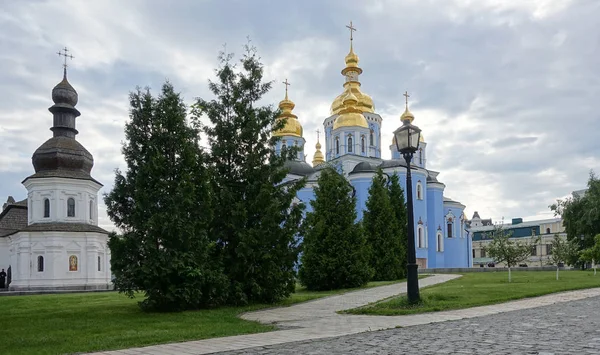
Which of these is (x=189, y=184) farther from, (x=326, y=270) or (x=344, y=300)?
(x=326, y=270)

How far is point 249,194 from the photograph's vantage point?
16984 mm

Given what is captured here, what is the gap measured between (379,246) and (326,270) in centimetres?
620

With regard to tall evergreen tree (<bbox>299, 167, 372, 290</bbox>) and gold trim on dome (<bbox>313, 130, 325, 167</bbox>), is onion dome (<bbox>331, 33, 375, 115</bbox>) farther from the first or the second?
tall evergreen tree (<bbox>299, 167, 372, 290</bbox>)

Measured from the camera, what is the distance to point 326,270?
2333 cm

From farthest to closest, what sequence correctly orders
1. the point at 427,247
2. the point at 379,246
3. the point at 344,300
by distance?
the point at 427,247 < the point at 379,246 < the point at 344,300

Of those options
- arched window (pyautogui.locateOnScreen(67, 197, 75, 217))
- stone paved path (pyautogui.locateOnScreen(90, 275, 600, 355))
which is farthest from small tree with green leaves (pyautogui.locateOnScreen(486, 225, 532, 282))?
arched window (pyautogui.locateOnScreen(67, 197, 75, 217))

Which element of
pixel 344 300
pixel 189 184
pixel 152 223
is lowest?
pixel 344 300

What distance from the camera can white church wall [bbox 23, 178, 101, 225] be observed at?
43.9 meters

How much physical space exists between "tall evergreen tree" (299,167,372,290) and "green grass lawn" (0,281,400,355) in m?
7.78

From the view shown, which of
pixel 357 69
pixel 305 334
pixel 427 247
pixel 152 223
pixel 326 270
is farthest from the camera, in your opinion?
pixel 357 69

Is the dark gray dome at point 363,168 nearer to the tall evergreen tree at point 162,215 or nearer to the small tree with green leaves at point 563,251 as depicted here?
the small tree with green leaves at point 563,251

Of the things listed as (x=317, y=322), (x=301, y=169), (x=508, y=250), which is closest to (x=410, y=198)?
(x=317, y=322)

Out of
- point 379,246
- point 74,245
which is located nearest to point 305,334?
point 379,246

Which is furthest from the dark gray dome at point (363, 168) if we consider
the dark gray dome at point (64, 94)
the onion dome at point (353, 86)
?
the dark gray dome at point (64, 94)
